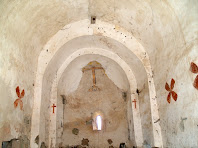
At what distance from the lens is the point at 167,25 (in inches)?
127

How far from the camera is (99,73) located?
6.23 metres

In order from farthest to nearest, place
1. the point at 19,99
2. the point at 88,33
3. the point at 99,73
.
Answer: the point at 99,73 < the point at 88,33 < the point at 19,99

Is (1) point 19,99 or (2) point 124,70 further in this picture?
(2) point 124,70

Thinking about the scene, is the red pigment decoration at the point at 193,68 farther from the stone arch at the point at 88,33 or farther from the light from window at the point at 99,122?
the light from window at the point at 99,122

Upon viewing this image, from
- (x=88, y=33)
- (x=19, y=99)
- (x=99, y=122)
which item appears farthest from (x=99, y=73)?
(x=19, y=99)

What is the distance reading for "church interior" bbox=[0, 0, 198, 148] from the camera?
284 cm

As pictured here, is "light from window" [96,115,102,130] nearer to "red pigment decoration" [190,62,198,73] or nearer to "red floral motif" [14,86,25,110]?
"red floral motif" [14,86,25,110]

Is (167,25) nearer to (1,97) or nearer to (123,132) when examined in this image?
(1,97)

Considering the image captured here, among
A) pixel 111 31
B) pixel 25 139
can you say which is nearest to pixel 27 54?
pixel 25 139

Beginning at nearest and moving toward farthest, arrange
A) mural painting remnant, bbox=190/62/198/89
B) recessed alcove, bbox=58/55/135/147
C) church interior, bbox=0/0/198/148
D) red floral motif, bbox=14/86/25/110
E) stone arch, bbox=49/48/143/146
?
mural painting remnant, bbox=190/62/198/89, church interior, bbox=0/0/198/148, red floral motif, bbox=14/86/25/110, stone arch, bbox=49/48/143/146, recessed alcove, bbox=58/55/135/147

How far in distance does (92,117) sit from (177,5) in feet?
13.3

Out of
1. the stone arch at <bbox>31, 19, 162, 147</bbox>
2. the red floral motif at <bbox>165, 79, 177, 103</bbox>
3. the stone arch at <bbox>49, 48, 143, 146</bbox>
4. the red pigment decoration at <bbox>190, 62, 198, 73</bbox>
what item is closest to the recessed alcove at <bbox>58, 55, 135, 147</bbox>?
the stone arch at <bbox>49, 48, 143, 146</bbox>

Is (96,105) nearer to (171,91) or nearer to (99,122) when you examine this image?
(99,122)

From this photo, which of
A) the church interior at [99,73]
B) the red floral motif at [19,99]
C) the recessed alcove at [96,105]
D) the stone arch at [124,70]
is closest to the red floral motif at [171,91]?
the church interior at [99,73]
